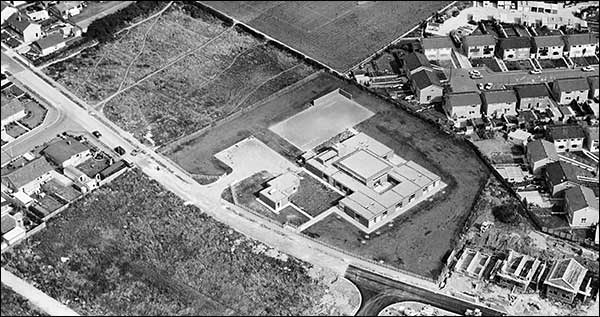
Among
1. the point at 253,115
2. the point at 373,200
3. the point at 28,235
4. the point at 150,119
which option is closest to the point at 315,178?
the point at 373,200

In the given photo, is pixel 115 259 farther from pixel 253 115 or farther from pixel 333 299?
pixel 253 115

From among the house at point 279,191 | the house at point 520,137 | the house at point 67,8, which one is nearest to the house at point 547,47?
the house at point 520,137

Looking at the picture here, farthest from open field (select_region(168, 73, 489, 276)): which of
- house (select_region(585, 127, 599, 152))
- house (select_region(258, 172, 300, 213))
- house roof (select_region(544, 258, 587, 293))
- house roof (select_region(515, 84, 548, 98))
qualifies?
house (select_region(585, 127, 599, 152))

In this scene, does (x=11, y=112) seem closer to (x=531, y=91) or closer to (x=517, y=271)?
(x=517, y=271)

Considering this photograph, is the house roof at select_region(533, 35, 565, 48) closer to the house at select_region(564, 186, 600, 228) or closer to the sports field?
the sports field

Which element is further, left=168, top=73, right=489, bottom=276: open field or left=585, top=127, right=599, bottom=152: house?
left=585, top=127, right=599, bottom=152: house

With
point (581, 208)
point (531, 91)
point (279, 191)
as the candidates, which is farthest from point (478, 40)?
point (279, 191)
